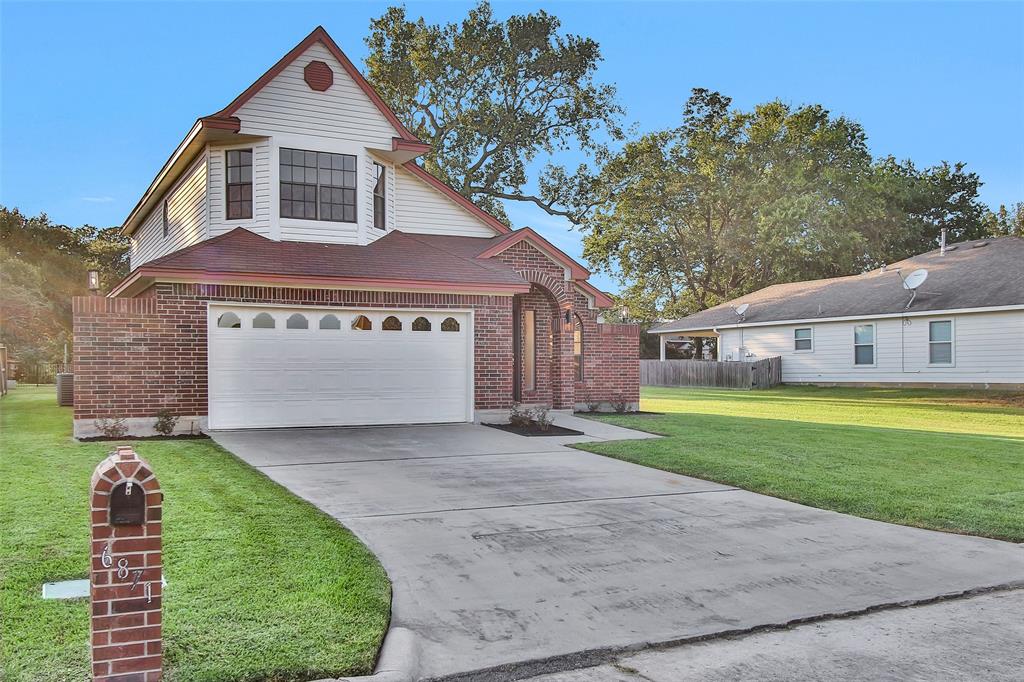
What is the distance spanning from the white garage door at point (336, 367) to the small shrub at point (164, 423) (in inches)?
28.1

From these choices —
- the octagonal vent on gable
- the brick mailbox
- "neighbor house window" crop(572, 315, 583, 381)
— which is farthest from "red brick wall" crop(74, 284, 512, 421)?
the brick mailbox

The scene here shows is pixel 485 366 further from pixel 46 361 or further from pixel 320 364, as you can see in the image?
pixel 46 361

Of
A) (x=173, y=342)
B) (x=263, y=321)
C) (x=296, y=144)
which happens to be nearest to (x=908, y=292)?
(x=296, y=144)

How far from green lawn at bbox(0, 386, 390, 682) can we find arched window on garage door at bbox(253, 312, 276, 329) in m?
5.49

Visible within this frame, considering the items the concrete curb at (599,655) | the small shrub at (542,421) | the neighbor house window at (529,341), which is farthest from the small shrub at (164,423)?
the concrete curb at (599,655)

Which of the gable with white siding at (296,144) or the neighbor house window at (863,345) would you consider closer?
the gable with white siding at (296,144)

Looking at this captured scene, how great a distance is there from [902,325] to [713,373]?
8.21 meters

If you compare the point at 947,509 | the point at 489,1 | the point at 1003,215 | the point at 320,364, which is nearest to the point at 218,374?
the point at 320,364

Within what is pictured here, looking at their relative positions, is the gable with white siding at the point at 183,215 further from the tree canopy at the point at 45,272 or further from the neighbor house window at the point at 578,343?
the tree canopy at the point at 45,272

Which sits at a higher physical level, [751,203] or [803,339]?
[751,203]

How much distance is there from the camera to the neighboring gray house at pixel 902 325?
2673 centimetres

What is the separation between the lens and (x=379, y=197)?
18.0 meters

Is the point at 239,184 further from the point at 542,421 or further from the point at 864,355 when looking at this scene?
the point at 864,355

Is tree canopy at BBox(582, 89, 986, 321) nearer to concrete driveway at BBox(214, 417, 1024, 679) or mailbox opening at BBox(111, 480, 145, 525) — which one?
concrete driveway at BBox(214, 417, 1024, 679)
